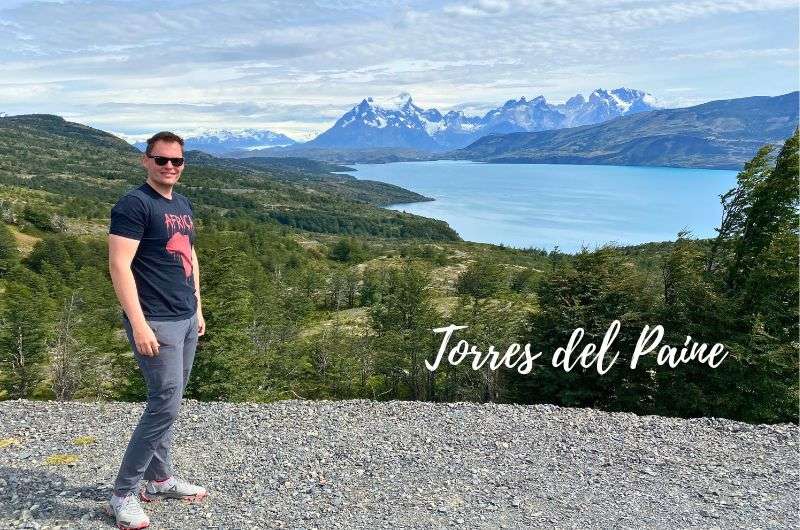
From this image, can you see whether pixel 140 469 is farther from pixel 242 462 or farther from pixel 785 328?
pixel 785 328

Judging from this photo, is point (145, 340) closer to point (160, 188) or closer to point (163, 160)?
point (160, 188)

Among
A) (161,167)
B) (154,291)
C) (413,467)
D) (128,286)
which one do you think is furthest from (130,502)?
(413,467)

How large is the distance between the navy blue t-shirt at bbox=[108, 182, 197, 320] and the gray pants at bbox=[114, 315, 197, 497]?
18 centimetres

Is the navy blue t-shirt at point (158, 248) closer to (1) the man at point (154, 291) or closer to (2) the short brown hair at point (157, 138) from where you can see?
(1) the man at point (154, 291)

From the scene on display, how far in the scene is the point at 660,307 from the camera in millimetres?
21688

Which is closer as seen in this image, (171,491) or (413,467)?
(171,491)

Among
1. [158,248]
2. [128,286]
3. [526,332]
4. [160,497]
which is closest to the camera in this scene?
[128,286]

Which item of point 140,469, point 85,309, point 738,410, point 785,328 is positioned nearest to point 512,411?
point 140,469

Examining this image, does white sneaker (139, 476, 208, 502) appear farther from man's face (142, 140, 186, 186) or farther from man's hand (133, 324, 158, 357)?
man's face (142, 140, 186, 186)

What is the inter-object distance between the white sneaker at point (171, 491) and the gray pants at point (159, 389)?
1.63 ft

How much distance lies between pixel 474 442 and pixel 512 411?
2346 millimetres

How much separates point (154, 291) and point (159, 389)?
3.36 ft

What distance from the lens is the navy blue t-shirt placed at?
4902 mm

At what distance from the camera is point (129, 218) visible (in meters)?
4.86
